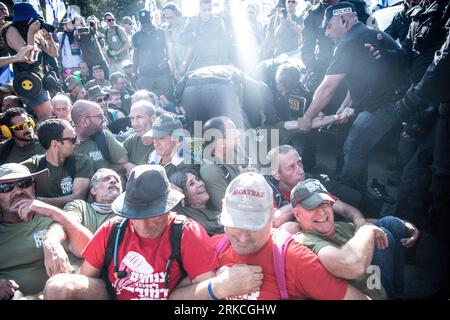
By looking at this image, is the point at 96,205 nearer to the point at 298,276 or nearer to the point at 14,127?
the point at 14,127

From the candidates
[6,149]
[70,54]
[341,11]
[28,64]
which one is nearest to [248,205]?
[341,11]

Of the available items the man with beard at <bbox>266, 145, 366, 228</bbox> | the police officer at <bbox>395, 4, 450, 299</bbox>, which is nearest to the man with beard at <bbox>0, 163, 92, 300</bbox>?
the man with beard at <bbox>266, 145, 366, 228</bbox>

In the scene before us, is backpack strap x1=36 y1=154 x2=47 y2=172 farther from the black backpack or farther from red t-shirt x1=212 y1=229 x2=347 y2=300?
red t-shirt x1=212 y1=229 x2=347 y2=300

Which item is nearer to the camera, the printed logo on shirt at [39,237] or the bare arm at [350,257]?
the bare arm at [350,257]

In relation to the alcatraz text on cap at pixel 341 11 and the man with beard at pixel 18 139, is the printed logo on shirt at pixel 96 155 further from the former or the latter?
the alcatraz text on cap at pixel 341 11

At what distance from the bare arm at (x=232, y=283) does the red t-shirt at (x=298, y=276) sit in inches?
2.4

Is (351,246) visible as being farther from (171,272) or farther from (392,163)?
(392,163)

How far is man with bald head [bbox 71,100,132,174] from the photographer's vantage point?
426 cm

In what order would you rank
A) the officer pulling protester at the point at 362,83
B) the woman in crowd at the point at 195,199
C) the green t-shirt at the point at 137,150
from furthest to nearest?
the green t-shirt at the point at 137,150 → the officer pulling protester at the point at 362,83 → the woman in crowd at the point at 195,199

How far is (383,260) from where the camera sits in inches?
95.7

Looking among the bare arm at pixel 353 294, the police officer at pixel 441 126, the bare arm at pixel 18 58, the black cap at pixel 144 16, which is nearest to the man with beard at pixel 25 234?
the bare arm at pixel 353 294

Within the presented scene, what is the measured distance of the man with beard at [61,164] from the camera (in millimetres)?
3668

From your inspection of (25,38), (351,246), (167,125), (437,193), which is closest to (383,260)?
(351,246)

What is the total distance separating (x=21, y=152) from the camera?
419cm
